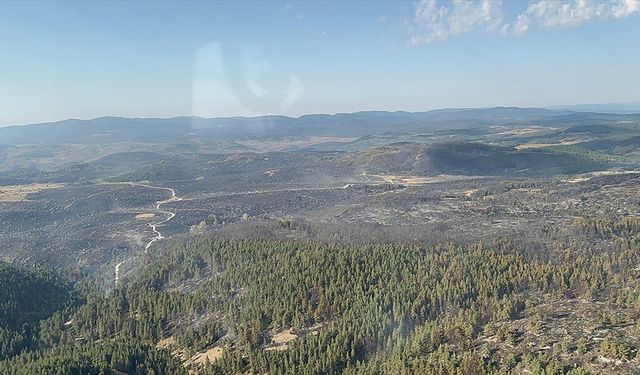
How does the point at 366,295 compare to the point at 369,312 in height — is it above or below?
above

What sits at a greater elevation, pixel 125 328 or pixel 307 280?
pixel 307 280

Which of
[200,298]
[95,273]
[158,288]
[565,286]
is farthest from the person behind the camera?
[95,273]

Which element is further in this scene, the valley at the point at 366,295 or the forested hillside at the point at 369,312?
the valley at the point at 366,295

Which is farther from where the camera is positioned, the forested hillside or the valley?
the valley

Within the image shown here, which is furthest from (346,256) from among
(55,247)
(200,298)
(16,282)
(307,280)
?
(55,247)

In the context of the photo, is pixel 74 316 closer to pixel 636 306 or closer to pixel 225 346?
pixel 225 346

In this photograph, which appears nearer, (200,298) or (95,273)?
(200,298)

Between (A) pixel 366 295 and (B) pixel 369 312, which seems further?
(A) pixel 366 295

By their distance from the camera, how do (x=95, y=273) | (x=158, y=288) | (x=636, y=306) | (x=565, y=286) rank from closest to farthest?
(x=636, y=306), (x=565, y=286), (x=158, y=288), (x=95, y=273)
